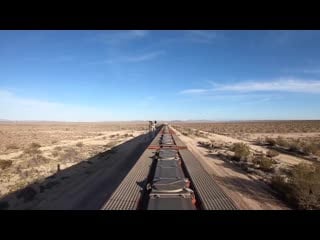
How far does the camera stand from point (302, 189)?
30.8 ft

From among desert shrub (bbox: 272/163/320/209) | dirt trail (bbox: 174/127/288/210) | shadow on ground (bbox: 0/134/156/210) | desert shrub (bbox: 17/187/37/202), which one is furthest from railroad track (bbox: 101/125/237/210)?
desert shrub (bbox: 17/187/37/202)

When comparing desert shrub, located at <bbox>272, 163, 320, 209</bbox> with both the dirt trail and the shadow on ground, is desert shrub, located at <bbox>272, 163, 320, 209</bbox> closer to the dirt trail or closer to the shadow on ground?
the dirt trail

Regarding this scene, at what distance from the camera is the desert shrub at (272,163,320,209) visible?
851 centimetres

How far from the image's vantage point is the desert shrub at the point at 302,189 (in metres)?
8.51

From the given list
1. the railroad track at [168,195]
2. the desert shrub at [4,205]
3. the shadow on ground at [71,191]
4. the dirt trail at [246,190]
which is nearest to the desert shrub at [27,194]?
the shadow on ground at [71,191]

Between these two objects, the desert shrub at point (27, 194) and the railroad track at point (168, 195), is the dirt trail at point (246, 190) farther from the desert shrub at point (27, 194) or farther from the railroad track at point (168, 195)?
the desert shrub at point (27, 194)

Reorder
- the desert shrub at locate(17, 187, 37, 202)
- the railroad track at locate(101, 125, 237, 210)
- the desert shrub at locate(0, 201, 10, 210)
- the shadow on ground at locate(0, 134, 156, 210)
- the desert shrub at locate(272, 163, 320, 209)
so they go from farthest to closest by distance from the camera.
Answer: the desert shrub at locate(17, 187, 37, 202)
the shadow on ground at locate(0, 134, 156, 210)
the desert shrub at locate(0, 201, 10, 210)
the desert shrub at locate(272, 163, 320, 209)
the railroad track at locate(101, 125, 237, 210)

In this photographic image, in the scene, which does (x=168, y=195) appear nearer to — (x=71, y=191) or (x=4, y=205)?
(x=4, y=205)

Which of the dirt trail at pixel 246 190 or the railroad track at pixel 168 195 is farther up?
the railroad track at pixel 168 195

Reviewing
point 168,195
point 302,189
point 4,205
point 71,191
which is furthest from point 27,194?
point 302,189

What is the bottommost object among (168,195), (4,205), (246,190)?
(4,205)
